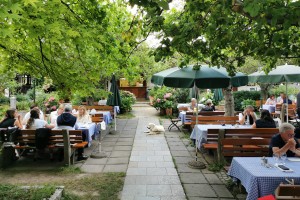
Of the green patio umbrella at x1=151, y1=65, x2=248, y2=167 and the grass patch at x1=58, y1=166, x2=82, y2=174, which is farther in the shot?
the green patio umbrella at x1=151, y1=65, x2=248, y2=167

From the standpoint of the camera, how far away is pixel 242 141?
6.52 meters

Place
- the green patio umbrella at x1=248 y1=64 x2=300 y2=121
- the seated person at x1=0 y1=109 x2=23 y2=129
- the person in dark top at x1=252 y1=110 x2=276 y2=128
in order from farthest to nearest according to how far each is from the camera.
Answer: the green patio umbrella at x1=248 y1=64 x2=300 y2=121, the seated person at x1=0 y1=109 x2=23 y2=129, the person in dark top at x1=252 y1=110 x2=276 y2=128

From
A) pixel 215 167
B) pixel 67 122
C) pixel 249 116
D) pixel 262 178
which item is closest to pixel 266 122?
pixel 249 116

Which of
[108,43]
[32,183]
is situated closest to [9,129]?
[32,183]

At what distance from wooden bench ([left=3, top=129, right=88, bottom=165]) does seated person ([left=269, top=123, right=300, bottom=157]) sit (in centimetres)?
448

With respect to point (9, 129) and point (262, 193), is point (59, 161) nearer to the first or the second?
point (9, 129)

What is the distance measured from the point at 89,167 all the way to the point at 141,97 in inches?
881

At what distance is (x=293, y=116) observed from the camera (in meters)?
13.3

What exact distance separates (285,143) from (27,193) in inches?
175

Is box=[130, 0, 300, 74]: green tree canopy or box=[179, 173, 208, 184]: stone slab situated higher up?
box=[130, 0, 300, 74]: green tree canopy

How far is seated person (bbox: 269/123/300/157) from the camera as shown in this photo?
498 cm

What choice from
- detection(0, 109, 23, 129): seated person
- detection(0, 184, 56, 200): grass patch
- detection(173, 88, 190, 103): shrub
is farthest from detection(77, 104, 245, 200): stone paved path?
detection(173, 88, 190, 103): shrub

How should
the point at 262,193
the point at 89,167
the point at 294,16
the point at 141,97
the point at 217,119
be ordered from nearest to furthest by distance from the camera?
the point at 294,16, the point at 262,193, the point at 89,167, the point at 217,119, the point at 141,97

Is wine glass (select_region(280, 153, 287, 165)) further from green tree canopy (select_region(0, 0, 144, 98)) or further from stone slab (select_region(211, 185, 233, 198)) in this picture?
green tree canopy (select_region(0, 0, 144, 98))
